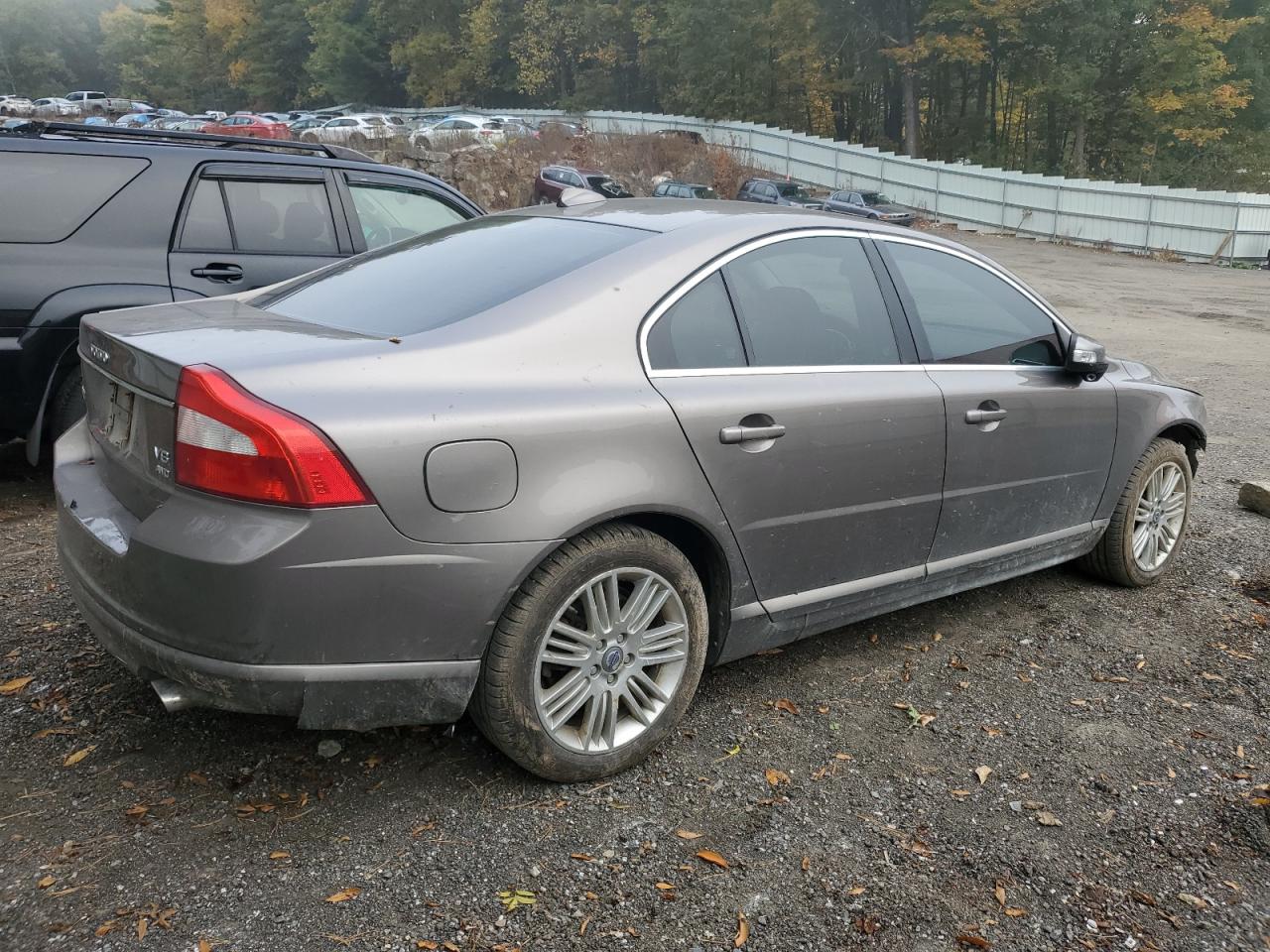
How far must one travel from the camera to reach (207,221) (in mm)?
5492

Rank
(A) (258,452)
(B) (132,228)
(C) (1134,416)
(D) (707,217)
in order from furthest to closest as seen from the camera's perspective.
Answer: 1. (B) (132,228)
2. (C) (1134,416)
3. (D) (707,217)
4. (A) (258,452)

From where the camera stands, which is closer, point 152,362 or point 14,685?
point 152,362

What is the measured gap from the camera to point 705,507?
3020mm

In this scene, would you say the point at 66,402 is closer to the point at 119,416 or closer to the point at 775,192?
the point at 119,416

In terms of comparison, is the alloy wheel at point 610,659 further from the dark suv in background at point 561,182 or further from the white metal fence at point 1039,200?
the white metal fence at point 1039,200

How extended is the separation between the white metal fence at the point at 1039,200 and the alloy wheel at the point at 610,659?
31.0 metres

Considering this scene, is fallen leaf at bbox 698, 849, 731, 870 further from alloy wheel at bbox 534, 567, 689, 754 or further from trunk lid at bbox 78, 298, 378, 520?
trunk lid at bbox 78, 298, 378, 520

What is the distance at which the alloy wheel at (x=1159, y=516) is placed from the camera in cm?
477

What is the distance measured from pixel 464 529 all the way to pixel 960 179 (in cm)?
3858

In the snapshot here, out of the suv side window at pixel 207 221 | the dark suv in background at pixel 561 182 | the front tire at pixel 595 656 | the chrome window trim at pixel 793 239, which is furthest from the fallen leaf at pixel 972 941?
the dark suv in background at pixel 561 182

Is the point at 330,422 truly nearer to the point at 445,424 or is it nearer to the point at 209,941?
the point at 445,424

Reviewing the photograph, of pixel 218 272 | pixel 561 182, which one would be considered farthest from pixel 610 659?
pixel 561 182

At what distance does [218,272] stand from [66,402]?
100 cm

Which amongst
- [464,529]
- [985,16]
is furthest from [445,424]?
[985,16]
